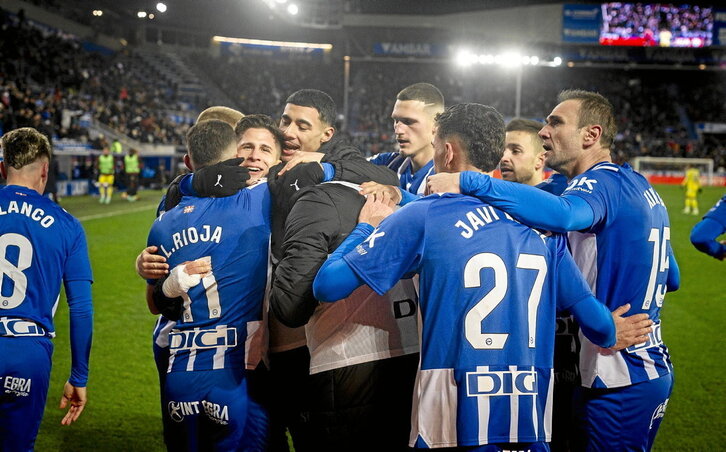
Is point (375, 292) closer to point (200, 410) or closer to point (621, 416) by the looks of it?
point (200, 410)

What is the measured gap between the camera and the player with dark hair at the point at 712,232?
3830mm

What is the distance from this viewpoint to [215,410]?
315 centimetres

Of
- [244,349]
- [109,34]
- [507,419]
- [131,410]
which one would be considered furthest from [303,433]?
[109,34]

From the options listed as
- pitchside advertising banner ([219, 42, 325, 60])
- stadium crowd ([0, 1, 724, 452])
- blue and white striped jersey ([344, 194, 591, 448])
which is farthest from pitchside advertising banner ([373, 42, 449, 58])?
blue and white striped jersey ([344, 194, 591, 448])

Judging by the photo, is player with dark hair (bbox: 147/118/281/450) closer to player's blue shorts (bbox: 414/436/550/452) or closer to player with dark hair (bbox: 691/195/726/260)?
player's blue shorts (bbox: 414/436/550/452)

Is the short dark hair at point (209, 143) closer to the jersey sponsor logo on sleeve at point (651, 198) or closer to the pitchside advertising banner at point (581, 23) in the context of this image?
the jersey sponsor logo on sleeve at point (651, 198)

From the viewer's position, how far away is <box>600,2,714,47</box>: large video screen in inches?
1820

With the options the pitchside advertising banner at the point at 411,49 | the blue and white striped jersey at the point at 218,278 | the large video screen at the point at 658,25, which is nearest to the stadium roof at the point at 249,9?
the pitchside advertising banner at the point at 411,49

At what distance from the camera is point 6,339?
330cm

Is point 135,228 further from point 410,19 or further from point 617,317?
point 410,19

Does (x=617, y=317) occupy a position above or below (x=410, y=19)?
below

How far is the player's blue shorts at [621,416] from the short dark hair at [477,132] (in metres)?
1.38

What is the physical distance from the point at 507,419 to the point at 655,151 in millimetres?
46979

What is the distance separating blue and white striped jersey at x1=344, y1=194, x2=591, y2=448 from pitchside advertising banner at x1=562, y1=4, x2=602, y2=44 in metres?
47.9
